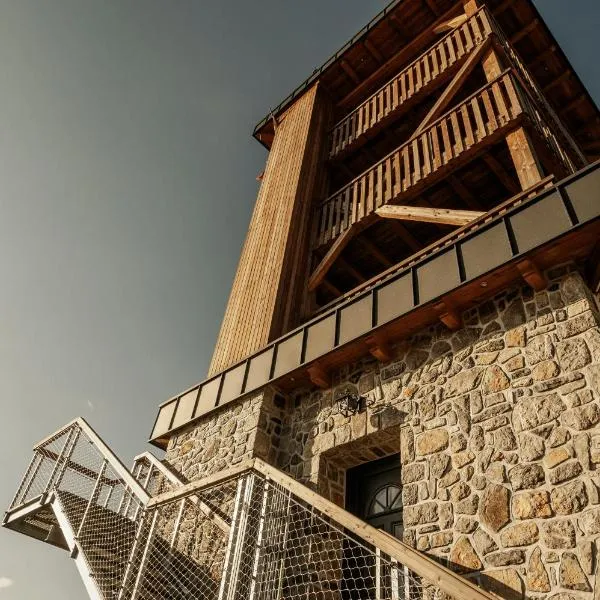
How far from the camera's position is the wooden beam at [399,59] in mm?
12148

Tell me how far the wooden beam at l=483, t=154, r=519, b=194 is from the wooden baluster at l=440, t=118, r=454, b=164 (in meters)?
0.63

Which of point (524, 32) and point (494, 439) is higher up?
point (524, 32)

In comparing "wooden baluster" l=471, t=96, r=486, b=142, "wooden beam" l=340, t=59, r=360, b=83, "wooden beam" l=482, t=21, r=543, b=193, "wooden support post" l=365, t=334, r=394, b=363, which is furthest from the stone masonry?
"wooden beam" l=340, t=59, r=360, b=83

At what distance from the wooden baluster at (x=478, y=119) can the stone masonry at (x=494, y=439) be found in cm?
337

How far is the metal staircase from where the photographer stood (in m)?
3.90

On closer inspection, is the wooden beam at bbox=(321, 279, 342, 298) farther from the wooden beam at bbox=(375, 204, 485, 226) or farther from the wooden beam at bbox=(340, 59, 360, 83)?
the wooden beam at bbox=(340, 59, 360, 83)

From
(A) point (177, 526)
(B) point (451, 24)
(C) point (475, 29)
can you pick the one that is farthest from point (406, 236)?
(A) point (177, 526)

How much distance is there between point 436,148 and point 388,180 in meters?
0.96

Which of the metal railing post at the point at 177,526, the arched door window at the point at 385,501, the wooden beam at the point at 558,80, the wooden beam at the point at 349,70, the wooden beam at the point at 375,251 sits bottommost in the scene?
the metal railing post at the point at 177,526

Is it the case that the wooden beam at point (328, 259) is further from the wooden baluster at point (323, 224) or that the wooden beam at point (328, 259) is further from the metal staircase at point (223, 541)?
the metal staircase at point (223, 541)

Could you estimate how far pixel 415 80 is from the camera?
1085 cm

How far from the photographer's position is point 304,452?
6.27m

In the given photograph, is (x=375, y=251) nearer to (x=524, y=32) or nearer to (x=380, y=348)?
(x=380, y=348)

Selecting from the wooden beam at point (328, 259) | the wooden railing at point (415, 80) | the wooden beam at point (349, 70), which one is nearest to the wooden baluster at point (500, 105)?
the wooden railing at point (415, 80)
